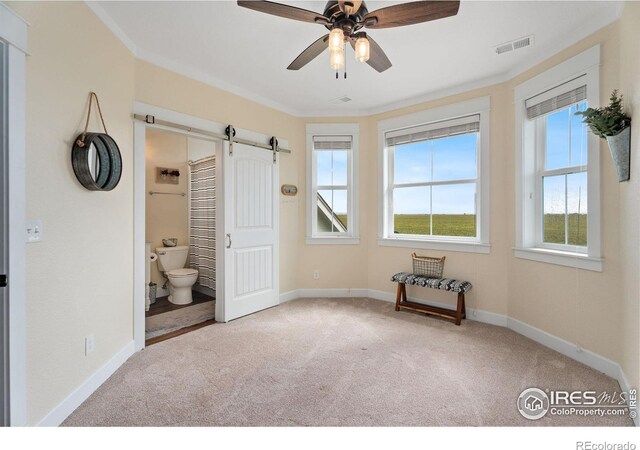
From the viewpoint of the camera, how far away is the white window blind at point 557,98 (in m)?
2.55

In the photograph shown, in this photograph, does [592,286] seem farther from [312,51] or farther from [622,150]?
[312,51]

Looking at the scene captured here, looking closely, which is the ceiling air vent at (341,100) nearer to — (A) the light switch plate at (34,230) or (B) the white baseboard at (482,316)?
(B) the white baseboard at (482,316)

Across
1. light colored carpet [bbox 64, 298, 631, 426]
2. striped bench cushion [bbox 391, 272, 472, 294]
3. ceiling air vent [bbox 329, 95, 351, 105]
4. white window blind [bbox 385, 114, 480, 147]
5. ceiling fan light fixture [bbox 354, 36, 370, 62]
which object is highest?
ceiling air vent [bbox 329, 95, 351, 105]

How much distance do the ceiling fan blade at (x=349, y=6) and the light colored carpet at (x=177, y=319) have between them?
128 inches

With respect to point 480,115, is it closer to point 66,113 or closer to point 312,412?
point 312,412

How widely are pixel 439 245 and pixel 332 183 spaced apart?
5.61 ft

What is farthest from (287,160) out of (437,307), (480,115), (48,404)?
(48,404)

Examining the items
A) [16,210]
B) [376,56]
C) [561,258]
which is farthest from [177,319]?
[561,258]

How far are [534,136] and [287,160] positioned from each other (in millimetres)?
2871

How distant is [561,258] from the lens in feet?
8.66

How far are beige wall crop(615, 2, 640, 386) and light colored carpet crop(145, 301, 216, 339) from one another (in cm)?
373

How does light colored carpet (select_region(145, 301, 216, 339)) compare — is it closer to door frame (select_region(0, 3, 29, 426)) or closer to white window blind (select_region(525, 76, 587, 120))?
door frame (select_region(0, 3, 29, 426))

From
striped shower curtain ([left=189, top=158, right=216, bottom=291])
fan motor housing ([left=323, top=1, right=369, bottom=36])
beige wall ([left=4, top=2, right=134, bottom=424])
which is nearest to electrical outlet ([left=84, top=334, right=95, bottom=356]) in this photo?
beige wall ([left=4, top=2, right=134, bottom=424])

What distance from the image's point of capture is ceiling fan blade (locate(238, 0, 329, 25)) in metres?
1.66
